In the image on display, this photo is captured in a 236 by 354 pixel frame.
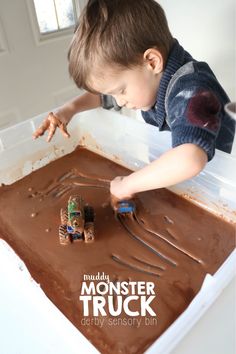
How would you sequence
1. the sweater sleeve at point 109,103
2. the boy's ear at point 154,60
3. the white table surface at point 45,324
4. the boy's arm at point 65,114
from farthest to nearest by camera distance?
1. the sweater sleeve at point 109,103
2. the boy's arm at point 65,114
3. the boy's ear at point 154,60
4. the white table surface at point 45,324

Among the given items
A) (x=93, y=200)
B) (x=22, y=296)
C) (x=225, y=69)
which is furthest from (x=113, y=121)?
(x=22, y=296)

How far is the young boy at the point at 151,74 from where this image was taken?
0.54 meters

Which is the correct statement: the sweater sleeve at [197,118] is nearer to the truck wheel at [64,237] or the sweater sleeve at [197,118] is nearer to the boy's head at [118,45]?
the boy's head at [118,45]

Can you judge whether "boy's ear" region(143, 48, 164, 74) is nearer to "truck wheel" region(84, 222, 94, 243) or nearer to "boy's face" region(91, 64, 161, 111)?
"boy's face" region(91, 64, 161, 111)

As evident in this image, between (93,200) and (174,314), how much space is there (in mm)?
321

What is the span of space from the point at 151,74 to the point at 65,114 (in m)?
0.28

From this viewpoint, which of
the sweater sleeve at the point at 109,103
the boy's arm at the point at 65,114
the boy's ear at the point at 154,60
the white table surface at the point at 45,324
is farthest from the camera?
the sweater sleeve at the point at 109,103

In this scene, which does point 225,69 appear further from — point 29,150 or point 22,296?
point 22,296

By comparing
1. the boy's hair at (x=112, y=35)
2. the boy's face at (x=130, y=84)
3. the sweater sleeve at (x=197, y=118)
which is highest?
the boy's hair at (x=112, y=35)

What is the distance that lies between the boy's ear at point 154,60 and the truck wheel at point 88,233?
0.32 metres

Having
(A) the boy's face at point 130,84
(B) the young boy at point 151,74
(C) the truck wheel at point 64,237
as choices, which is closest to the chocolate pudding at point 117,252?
(C) the truck wheel at point 64,237

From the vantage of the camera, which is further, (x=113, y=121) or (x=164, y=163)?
(x=113, y=121)

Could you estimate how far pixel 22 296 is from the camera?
56cm

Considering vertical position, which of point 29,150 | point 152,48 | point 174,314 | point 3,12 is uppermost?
point 3,12
